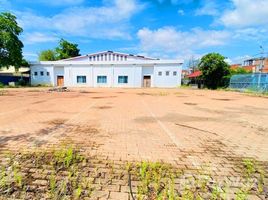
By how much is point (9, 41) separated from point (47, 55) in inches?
969

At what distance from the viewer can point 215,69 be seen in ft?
94.1

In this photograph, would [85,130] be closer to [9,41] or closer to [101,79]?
[101,79]

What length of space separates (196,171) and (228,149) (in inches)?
57.3

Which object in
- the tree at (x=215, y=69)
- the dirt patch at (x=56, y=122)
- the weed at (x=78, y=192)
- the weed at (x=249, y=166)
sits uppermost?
the tree at (x=215, y=69)

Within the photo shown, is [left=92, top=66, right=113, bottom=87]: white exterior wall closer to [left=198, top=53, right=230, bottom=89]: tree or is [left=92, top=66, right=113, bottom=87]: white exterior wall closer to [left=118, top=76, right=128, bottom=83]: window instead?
[left=118, top=76, right=128, bottom=83]: window

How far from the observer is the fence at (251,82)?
68.9 ft

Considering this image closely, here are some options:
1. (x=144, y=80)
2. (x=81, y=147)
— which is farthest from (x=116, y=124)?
(x=144, y=80)

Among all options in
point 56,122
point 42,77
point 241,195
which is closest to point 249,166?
point 241,195

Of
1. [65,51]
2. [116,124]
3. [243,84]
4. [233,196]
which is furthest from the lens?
[65,51]

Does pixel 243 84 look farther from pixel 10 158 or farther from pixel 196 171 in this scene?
pixel 10 158

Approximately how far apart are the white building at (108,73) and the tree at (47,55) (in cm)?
1890

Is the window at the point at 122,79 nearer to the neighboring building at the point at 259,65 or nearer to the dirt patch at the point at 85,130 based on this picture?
the neighboring building at the point at 259,65

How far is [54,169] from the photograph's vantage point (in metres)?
2.93

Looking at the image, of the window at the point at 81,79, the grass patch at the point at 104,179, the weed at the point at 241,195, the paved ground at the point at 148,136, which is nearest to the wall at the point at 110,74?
the window at the point at 81,79
